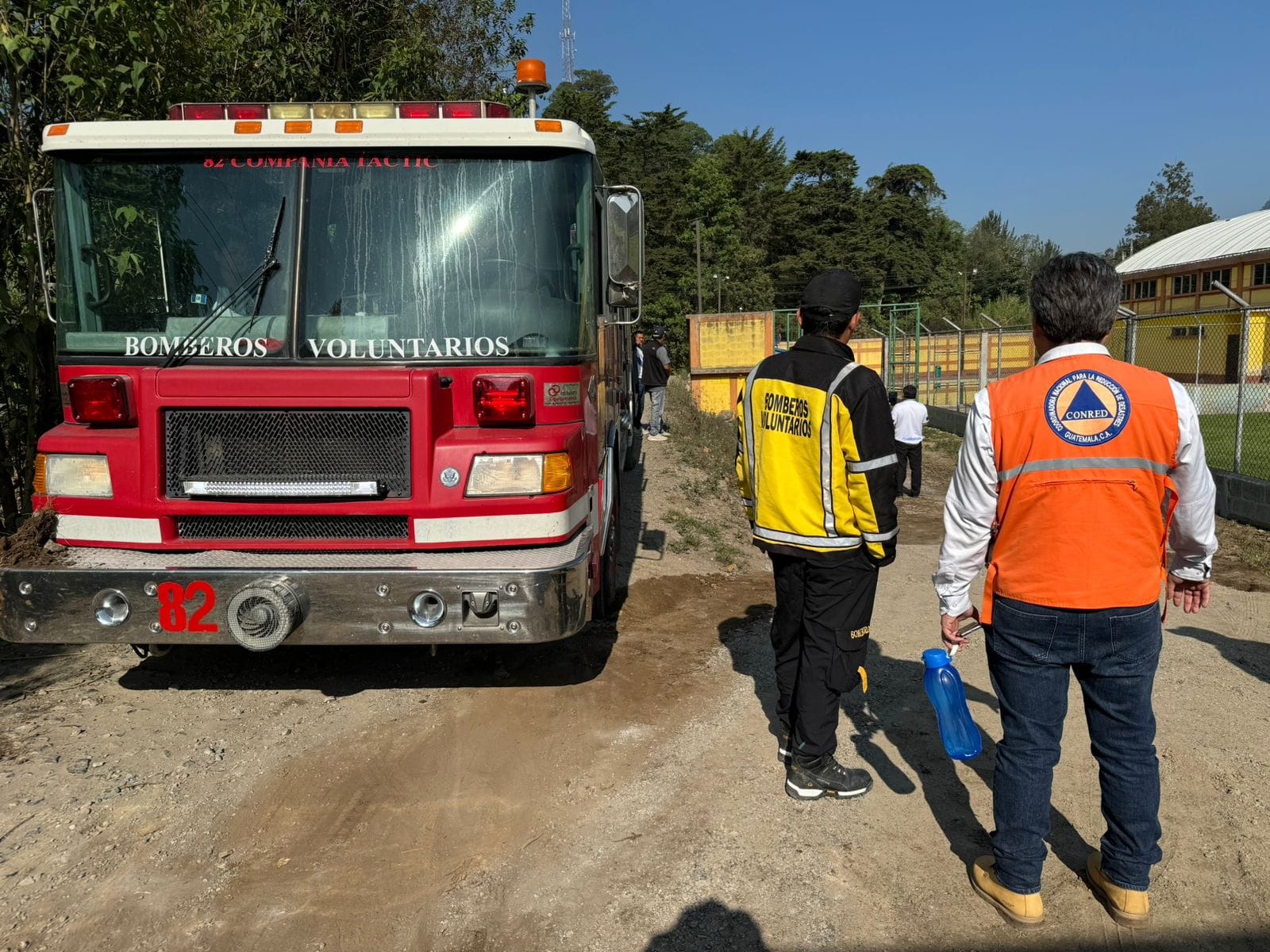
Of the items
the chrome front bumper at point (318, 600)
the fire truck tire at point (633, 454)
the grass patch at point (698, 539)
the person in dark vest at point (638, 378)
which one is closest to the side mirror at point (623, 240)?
the chrome front bumper at point (318, 600)

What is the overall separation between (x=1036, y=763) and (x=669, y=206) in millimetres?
60576

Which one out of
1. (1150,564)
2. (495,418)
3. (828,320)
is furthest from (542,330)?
(1150,564)

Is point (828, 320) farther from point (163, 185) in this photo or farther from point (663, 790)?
point (163, 185)

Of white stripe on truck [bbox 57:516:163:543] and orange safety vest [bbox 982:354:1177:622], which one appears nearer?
orange safety vest [bbox 982:354:1177:622]

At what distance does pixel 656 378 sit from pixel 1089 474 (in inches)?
477

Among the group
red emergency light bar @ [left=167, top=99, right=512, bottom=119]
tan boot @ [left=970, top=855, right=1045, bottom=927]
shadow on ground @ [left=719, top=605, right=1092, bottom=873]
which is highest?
red emergency light bar @ [left=167, top=99, right=512, bottom=119]

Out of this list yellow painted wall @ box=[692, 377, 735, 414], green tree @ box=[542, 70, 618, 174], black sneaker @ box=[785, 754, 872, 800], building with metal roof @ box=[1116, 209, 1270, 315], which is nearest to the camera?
black sneaker @ box=[785, 754, 872, 800]

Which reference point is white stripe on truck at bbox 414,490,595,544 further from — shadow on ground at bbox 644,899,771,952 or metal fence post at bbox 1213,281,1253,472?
metal fence post at bbox 1213,281,1253,472

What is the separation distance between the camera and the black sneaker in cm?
376

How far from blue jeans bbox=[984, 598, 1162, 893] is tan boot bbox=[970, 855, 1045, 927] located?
33mm

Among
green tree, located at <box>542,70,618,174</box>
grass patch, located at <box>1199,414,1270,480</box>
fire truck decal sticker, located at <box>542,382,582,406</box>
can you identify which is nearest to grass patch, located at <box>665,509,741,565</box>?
fire truck decal sticker, located at <box>542,382,582,406</box>

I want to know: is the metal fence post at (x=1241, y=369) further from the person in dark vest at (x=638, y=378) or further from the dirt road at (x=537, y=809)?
the person in dark vest at (x=638, y=378)

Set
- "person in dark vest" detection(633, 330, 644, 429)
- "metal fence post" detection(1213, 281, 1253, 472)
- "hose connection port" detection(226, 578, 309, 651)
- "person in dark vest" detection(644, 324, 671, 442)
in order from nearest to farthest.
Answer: "hose connection port" detection(226, 578, 309, 651) → "metal fence post" detection(1213, 281, 1253, 472) → "person in dark vest" detection(633, 330, 644, 429) → "person in dark vest" detection(644, 324, 671, 442)

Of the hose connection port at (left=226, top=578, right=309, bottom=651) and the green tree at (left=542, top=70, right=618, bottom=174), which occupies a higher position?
the green tree at (left=542, top=70, right=618, bottom=174)
